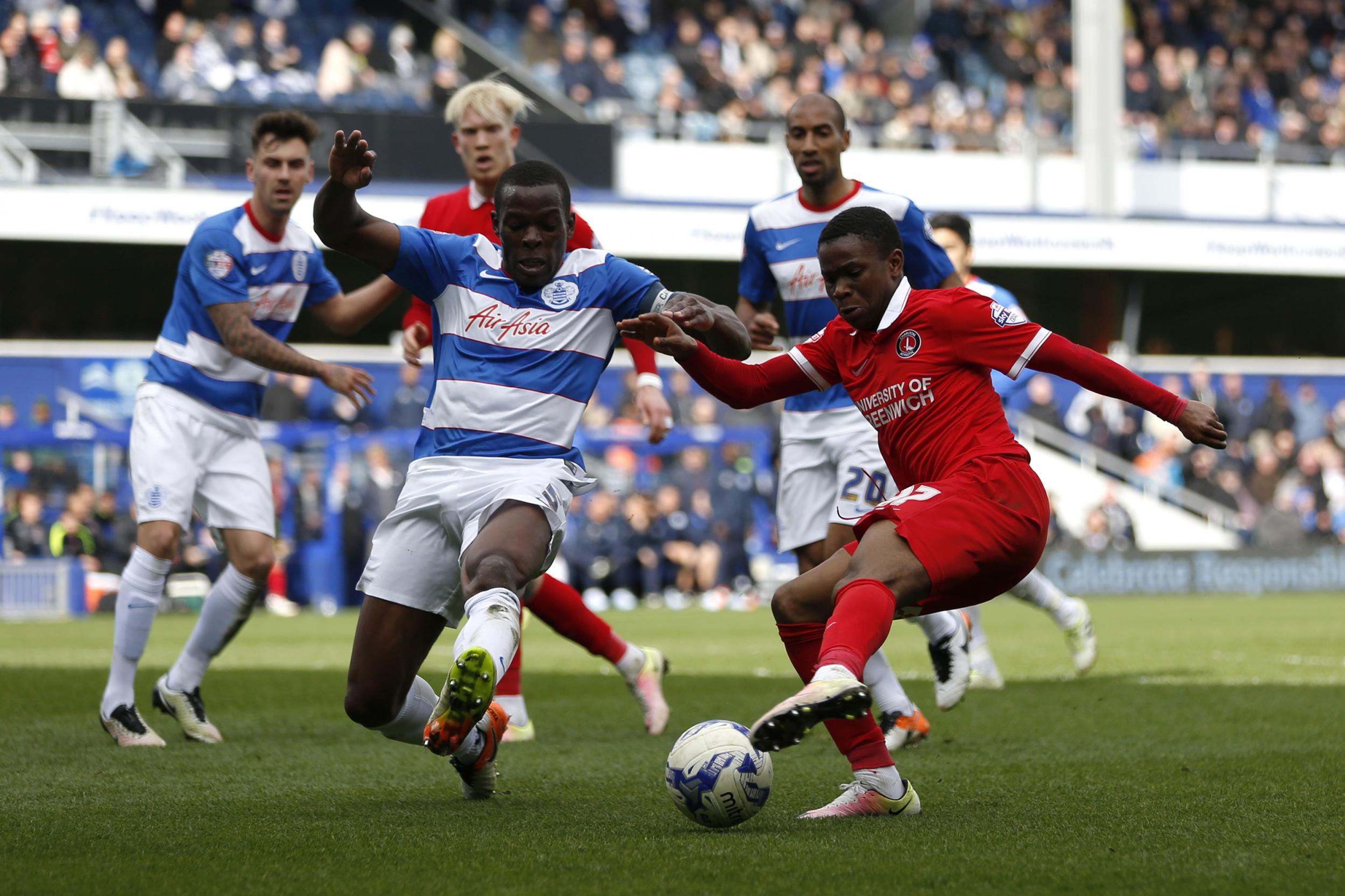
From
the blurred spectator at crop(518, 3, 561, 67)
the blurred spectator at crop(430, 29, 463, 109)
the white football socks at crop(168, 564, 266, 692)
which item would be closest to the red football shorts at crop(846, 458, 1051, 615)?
the white football socks at crop(168, 564, 266, 692)

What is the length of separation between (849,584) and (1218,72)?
2782 cm

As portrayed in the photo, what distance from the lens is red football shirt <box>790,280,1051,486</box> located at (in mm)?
4402

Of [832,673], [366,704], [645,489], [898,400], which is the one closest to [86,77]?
[645,489]

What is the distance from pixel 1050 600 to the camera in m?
8.33

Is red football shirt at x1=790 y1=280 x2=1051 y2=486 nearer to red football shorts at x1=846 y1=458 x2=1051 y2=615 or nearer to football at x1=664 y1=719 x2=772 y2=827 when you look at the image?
red football shorts at x1=846 y1=458 x2=1051 y2=615

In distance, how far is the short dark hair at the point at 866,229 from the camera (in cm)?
444

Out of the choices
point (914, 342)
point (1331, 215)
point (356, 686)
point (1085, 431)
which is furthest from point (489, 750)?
point (1331, 215)

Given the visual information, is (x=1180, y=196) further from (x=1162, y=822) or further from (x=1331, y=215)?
(x=1162, y=822)

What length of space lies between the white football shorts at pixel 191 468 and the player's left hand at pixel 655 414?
6.78 ft

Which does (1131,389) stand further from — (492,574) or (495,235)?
(495,235)

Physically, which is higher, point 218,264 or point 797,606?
point 218,264

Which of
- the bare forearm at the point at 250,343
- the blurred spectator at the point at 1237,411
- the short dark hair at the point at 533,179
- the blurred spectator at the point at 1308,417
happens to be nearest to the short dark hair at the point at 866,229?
the short dark hair at the point at 533,179

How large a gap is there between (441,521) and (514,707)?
6.48ft

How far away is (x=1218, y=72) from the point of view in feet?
95.0
